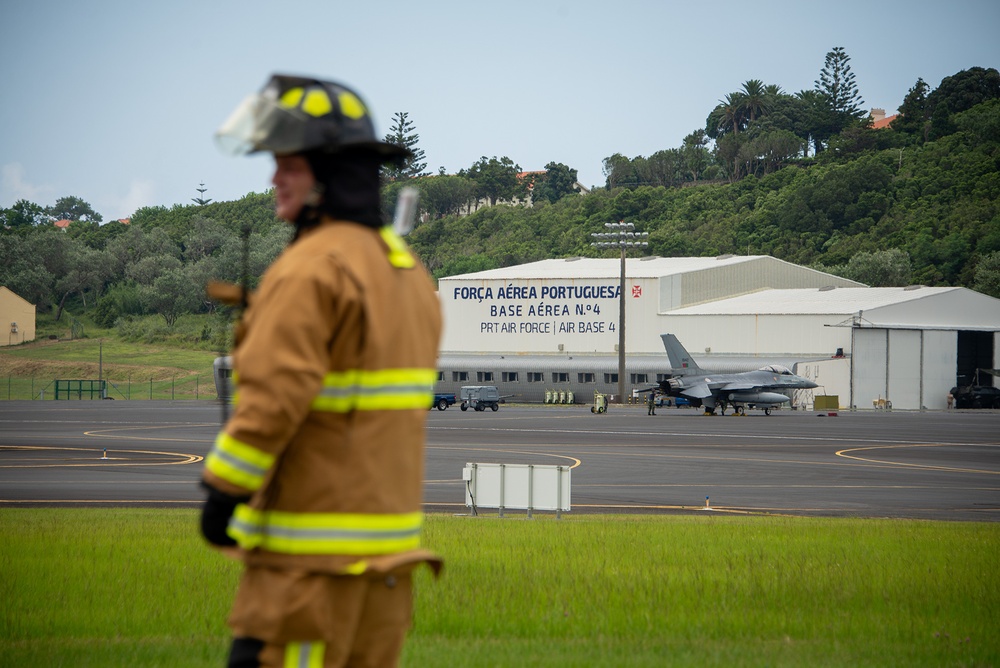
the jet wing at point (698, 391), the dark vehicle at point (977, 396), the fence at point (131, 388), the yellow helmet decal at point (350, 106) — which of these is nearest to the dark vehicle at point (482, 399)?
the jet wing at point (698, 391)

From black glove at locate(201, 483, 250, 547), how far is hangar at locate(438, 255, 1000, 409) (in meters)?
69.4

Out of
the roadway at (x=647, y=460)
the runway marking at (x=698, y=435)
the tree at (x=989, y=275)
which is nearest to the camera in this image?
the roadway at (x=647, y=460)

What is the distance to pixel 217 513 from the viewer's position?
4.04 meters

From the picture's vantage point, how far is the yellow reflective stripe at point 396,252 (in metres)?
4.43

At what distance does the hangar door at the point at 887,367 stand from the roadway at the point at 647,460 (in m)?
15.1

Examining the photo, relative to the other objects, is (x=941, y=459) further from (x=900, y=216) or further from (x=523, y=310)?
(x=900, y=216)

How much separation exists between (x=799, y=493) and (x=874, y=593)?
16.7 metres

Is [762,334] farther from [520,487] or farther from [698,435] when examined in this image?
[520,487]

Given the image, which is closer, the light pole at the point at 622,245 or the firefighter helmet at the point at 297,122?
the firefighter helmet at the point at 297,122

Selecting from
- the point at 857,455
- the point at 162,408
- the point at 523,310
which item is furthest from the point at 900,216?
the point at 857,455

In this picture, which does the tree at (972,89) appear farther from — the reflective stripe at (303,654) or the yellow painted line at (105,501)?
the reflective stripe at (303,654)

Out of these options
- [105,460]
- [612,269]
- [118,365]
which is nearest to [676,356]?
[612,269]

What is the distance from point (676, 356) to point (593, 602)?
6044 centimetres

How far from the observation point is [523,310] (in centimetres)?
9469
